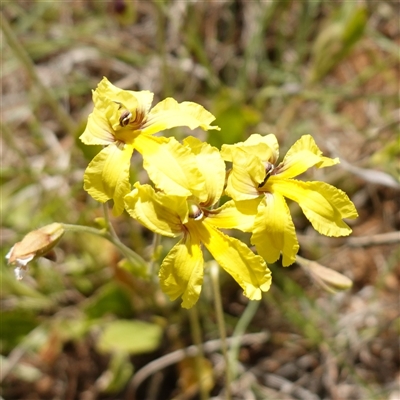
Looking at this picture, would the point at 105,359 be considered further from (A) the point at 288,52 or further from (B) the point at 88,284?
(A) the point at 288,52

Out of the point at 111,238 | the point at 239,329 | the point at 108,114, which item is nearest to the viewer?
the point at 108,114

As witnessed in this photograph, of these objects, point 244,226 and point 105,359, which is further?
point 105,359

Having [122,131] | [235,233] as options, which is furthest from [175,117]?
[235,233]

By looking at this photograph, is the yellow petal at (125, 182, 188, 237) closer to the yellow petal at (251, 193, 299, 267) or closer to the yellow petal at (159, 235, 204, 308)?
the yellow petal at (159, 235, 204, 308)

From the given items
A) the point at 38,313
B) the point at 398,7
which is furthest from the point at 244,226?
the point at 398,7

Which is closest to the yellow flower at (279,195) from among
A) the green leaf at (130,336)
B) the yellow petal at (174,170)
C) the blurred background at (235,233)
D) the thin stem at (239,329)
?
the yellow petal at (174,170)

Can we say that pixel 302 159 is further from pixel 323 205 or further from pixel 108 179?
pixel 108 179

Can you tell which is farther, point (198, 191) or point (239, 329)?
point (239, 329)
